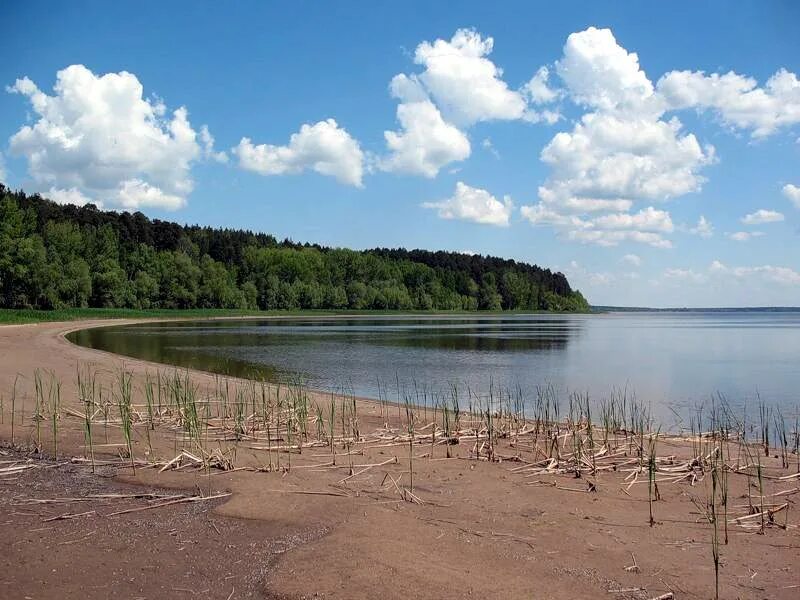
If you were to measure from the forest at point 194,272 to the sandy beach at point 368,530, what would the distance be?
259ft

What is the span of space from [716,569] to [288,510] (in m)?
4.41

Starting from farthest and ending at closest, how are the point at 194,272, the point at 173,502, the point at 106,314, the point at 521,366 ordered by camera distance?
1. the point at 194,272
2. the point at 106,314
3. the point at 521,366
4. the point at 173,502

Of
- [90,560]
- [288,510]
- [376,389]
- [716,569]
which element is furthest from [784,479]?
[376,389]

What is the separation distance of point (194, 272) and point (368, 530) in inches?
4658

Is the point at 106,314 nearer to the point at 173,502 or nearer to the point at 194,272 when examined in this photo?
the point at 194,272

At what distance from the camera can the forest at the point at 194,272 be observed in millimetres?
82625

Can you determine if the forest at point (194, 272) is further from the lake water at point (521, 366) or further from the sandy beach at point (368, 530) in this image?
the sandy beach at point (368, 530)

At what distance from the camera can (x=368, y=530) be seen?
6.70 metres

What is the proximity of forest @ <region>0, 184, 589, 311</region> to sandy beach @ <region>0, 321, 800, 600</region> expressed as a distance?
78.9 m

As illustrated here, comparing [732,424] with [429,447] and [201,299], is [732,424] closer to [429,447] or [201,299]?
[429,447]

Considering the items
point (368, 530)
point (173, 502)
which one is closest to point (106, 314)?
point (173, 502)

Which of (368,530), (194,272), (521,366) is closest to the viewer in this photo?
(368,530)

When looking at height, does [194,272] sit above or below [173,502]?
above

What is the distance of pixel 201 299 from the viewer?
4830 inches
